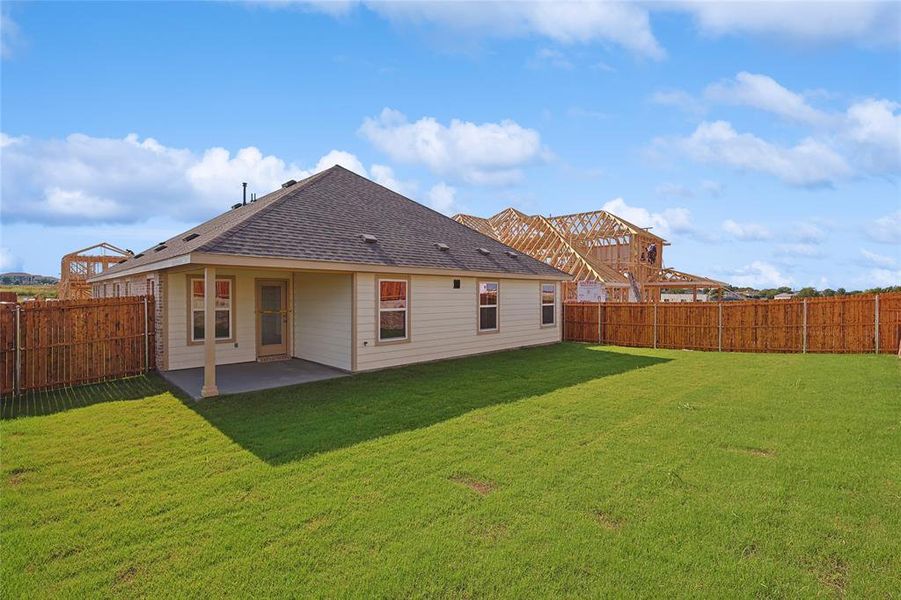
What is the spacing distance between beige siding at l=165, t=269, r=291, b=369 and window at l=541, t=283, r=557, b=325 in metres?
8.41

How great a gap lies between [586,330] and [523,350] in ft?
13.7

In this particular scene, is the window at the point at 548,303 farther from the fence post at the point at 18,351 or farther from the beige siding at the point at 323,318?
the fence post at the point at 18,351

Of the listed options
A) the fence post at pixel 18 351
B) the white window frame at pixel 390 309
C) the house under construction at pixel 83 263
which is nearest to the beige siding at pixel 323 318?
the white window frame at pixel 390 309

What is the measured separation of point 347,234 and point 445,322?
11.3 feet

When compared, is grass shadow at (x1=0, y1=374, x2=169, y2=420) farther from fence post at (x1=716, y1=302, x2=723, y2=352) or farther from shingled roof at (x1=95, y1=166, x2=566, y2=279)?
fence post at (x1=716, y1=302, x2=723, y2=352)

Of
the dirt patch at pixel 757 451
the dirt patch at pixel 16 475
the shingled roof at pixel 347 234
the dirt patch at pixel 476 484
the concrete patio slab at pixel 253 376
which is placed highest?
the shingled roof at pixel 347 234

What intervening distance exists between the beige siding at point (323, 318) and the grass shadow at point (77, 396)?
10.7 feet

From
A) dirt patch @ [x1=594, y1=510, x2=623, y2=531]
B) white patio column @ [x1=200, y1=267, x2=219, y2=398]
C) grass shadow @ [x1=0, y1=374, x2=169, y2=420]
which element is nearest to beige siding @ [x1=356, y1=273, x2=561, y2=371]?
white patio column @ [x1=200, y1=267, x2=219, y2=398]

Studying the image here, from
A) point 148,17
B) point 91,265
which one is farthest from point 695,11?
point 91,265

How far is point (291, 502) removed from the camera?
3.85 meters

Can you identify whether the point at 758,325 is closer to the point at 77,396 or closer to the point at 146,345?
the point at 146,345

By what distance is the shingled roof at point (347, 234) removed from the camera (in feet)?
28.7

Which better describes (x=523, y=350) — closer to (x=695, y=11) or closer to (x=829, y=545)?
(x=695, y=11)

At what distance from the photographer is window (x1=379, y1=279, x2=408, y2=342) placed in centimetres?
1033
